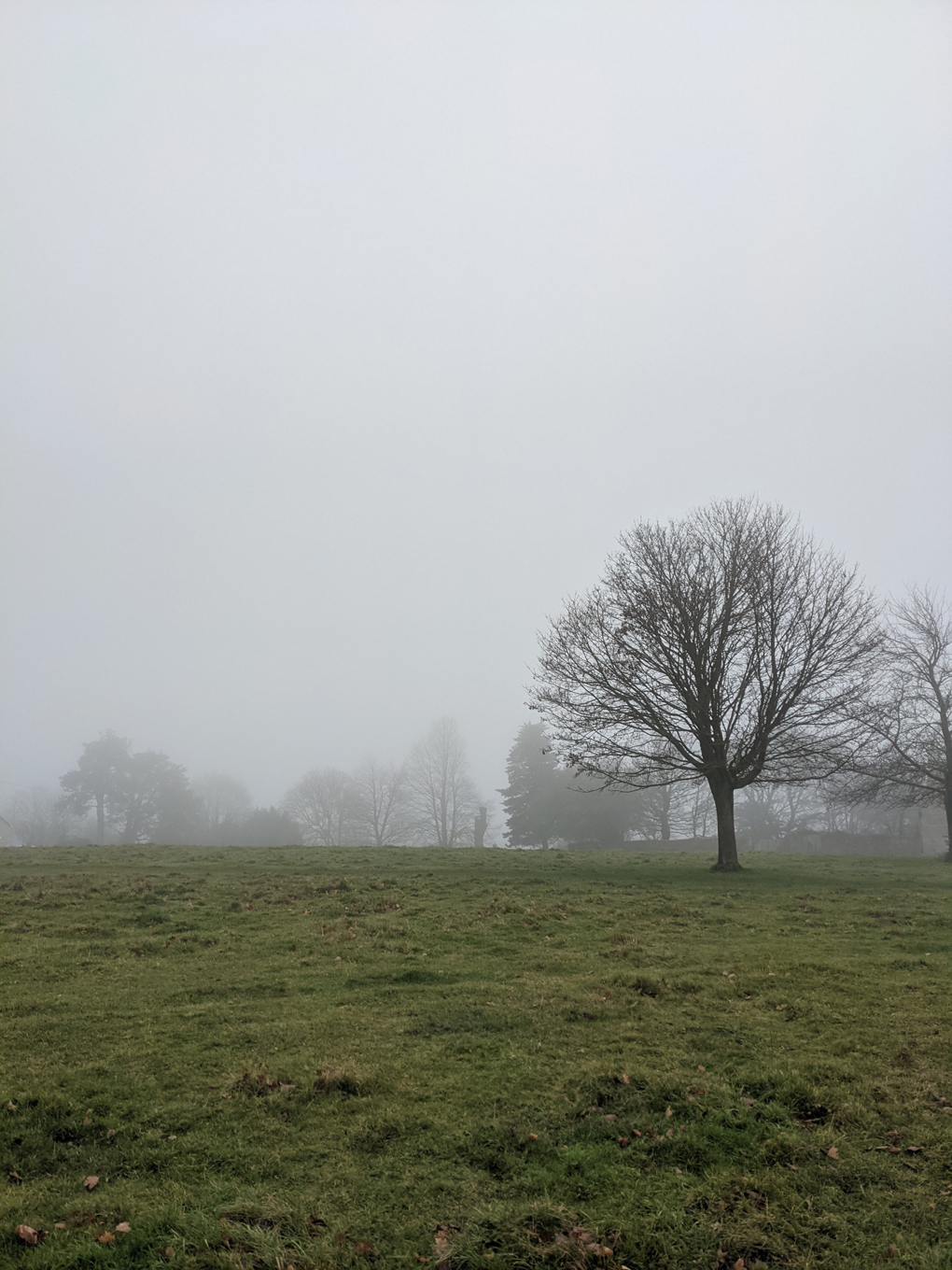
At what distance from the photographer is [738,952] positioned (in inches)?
450

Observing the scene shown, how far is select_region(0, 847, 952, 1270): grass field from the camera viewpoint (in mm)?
4340

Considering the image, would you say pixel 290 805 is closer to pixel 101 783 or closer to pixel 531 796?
pixel 101 783

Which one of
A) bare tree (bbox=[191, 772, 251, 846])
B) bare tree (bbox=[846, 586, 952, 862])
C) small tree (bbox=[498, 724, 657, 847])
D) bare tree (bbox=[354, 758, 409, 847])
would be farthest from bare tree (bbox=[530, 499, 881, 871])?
bare tree (bbox=[191, 772, 251, 846])

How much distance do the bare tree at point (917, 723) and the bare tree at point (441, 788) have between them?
46.7 metres

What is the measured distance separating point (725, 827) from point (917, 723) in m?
16.8

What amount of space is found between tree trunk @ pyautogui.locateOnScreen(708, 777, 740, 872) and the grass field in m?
10.9

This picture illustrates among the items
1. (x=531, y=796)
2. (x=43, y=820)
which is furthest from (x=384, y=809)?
(x=43, y=820)

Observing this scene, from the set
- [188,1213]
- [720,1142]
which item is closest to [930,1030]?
[720,1142]

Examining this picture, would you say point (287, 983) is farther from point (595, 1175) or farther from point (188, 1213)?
point (595, 1175)

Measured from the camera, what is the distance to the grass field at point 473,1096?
14.2 feet

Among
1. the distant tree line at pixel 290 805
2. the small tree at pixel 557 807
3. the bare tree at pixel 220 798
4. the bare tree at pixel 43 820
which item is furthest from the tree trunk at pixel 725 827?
the bare tree at pixel 43 820

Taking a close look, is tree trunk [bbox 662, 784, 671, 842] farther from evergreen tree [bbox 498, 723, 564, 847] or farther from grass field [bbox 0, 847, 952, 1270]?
grass field [bbox 0, 847, 952, 1270]

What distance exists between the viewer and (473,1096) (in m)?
6.13

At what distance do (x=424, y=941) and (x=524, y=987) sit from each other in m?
3.19
